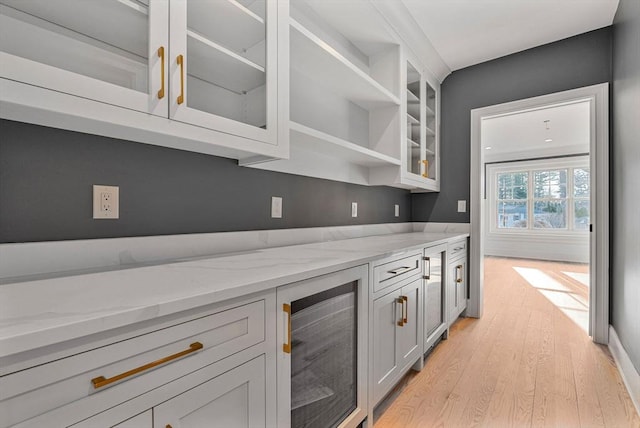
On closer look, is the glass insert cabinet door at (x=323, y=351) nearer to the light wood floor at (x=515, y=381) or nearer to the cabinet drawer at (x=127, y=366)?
the cabinet drawer at (x=127, y=366)

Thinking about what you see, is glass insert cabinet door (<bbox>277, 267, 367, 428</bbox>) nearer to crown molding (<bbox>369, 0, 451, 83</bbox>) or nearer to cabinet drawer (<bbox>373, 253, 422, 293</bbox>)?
cabinet drawer (<bbox>373, 253, 422, 293</bbox>)

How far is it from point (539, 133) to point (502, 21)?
404cm

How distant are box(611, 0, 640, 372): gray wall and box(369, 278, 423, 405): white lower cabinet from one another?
3.89 ft

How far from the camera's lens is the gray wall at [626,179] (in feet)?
5.75

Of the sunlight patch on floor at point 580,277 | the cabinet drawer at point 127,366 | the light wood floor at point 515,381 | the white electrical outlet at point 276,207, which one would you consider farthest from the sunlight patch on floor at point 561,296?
the cabinet drawer at point 127,366

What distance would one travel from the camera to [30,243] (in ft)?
3.00

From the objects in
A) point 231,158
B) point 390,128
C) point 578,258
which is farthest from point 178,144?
point 578,258

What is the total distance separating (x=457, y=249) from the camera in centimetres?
274

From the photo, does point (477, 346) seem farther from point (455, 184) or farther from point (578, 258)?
point (578, 258)

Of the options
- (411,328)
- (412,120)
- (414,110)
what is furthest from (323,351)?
(414,110)

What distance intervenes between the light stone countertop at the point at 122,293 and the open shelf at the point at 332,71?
1.19 m

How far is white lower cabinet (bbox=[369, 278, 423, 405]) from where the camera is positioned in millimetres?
1468

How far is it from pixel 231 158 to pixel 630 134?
2454 mm

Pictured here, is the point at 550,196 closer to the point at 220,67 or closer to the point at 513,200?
the point at 513,200
